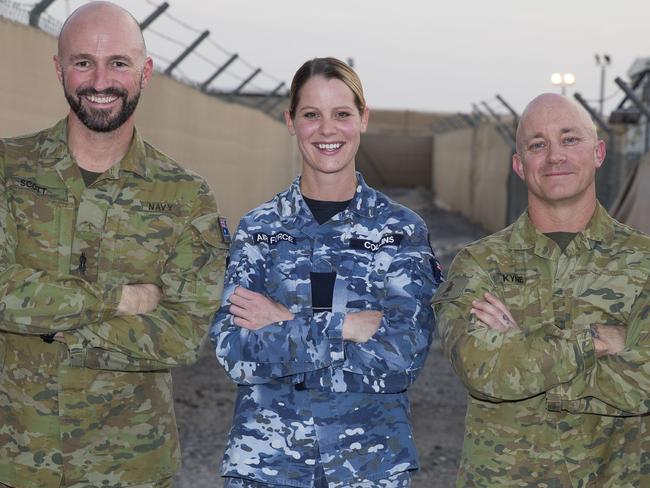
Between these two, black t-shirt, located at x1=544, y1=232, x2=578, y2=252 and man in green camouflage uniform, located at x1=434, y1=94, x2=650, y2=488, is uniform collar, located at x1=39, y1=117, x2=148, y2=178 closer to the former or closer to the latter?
man in green camouflage uniform, located at x1=434, y1=94, x2=650, y2=488

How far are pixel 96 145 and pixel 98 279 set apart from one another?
0.41 metres

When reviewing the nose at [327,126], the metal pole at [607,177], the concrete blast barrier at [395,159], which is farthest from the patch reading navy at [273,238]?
the concrete blast barrier at [395,159]

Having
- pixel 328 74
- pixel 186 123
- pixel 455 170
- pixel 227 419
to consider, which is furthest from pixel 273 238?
pixel 455 170

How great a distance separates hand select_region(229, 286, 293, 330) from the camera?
117 inches

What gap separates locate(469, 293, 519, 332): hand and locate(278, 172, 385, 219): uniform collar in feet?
1.37

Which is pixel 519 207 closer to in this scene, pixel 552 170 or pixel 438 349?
pixel 438 349

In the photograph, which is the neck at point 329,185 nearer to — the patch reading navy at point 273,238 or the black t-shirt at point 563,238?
the patch reading navy at point 273,238

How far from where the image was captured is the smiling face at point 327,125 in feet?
9.93

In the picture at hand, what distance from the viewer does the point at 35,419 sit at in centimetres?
293

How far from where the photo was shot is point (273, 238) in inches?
121

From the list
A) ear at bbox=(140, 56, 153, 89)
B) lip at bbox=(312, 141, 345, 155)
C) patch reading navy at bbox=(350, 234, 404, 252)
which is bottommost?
patch reading navy at bbox=(350, 234, 404, 252)

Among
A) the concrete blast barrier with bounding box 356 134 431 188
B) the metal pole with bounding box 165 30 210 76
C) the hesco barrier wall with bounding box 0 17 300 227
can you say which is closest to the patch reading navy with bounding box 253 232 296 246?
the hesco barrier wall with bounding box 0 17 300 227

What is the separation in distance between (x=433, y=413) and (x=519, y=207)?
8453 millimetres

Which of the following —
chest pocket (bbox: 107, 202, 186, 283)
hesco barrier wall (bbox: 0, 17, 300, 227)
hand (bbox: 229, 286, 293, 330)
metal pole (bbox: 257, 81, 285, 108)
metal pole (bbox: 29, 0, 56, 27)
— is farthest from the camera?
metal pole (bbox: 257, 81, 285, 108)
